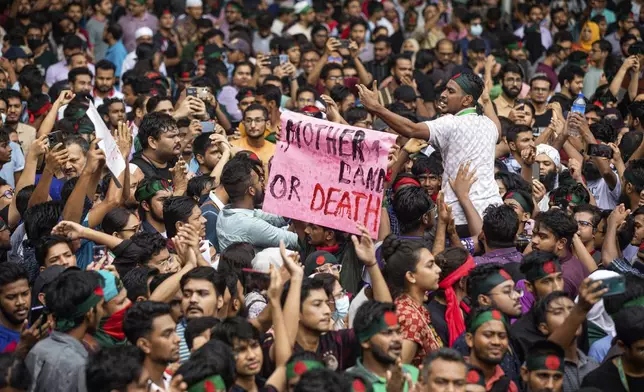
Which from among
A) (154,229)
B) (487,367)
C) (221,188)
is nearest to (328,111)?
(221,188)

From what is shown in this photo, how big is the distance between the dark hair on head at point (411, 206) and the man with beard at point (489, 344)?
66.5 inches

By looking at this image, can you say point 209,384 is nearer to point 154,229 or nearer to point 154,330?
point 154,330

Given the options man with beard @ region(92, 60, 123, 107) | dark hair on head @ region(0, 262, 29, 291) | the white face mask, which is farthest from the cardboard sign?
the white face mask

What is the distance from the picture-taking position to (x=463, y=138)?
8.37 m

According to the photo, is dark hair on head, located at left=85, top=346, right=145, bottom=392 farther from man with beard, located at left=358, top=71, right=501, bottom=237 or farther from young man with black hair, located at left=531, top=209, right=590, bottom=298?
young man with black hair, located at left=531, top=209, right=590, bottom=298

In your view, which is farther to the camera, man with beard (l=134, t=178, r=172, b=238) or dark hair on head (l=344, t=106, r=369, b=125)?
dark hair on head (l=344, t=106, r=369, b=125)

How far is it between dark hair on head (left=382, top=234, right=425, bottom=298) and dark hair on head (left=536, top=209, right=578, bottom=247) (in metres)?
1.20

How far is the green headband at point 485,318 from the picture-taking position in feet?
21.0

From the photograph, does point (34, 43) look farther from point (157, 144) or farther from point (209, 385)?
point (209, 385)

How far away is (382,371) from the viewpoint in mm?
6211

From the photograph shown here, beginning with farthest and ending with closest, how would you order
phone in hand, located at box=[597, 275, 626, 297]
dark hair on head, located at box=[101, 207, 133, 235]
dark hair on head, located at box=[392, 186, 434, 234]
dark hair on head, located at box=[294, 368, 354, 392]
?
dark hair on head, located at box=[101, 207, 133, 235], dark hair on head, located at box=[392, 186, 434, 234], phone in hand, located at box=[597, 275, 626, 297], dark hair on head, located at box=[294, 368, 354, 392]

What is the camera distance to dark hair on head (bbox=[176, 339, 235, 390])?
5727 mm

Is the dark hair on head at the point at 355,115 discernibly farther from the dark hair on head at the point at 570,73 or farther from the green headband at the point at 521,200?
the dark hair on head at the point at 570,73

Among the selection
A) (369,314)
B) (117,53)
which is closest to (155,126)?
(369,314)
